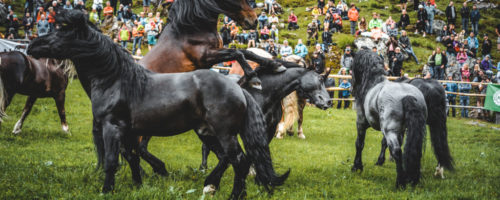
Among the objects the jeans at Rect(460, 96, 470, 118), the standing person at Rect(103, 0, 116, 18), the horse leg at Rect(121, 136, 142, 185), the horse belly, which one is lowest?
the jeans at Rect(460, 96, 470, 118)

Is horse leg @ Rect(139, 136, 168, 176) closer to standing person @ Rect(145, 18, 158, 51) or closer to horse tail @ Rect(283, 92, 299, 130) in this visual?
horse tail @ Rect(283, 92, 299, 130)

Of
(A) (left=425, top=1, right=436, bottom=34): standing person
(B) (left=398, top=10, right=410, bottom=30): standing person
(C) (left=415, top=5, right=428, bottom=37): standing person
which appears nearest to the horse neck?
(B) (left=398, top=10, right=410, bottom=30): standing person

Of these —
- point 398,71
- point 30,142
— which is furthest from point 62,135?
point 398,71

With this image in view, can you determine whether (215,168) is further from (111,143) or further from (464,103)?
(464,103)

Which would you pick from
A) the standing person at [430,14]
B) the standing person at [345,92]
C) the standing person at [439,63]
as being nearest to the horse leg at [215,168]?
the standing person at [345,92]

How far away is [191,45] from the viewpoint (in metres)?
6.14

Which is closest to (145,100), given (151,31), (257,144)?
(257,144)

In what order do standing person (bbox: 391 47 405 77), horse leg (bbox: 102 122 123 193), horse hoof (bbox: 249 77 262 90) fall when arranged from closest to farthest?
horse leg (bbox: 102 122 123 193) → horse hoof (bbox: 249 77 262 90) → standing person (bbox: 391 47 405 77)

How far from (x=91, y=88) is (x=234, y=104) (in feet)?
5.71

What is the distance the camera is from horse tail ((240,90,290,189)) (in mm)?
4914

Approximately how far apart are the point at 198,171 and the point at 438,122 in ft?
15.0

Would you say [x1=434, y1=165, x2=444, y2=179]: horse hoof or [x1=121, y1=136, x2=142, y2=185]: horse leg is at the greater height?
[x1=121, y1=136, x2=142, y2=185]: horse leg

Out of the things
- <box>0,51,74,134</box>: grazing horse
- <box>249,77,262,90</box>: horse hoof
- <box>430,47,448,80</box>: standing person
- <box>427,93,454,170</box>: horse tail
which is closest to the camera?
<box>249,77,262,90</box>: horse hoof

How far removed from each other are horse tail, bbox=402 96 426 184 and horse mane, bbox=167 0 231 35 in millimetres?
3394
